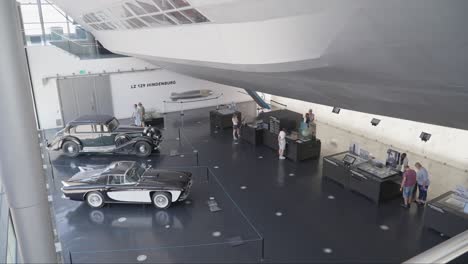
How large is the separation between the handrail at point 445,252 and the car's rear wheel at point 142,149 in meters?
12.1

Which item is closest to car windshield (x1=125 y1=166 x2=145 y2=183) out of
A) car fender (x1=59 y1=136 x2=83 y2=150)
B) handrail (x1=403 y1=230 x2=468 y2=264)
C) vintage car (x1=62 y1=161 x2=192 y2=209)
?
vintage car (x1=62 y1=161 x2=192 y2=209)

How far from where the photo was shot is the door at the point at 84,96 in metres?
18.0

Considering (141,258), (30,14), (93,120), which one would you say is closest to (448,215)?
(141,258)

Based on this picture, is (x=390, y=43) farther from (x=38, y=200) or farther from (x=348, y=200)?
(x=348, y=200)

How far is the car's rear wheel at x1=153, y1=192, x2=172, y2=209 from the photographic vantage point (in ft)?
30.6

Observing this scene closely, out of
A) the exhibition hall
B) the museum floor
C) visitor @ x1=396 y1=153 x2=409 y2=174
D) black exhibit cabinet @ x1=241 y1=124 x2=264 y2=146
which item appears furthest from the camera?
black exhibit cabinet @ x1=241 y1=124 x2=264 y2=146

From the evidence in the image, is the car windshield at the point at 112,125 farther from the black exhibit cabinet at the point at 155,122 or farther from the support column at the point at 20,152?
the support column at the point at 20,152

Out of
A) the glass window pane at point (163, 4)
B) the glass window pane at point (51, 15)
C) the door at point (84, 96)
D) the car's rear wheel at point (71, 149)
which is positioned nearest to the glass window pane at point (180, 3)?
the glass window pane at point (163, 4)

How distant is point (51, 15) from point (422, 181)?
19430mm

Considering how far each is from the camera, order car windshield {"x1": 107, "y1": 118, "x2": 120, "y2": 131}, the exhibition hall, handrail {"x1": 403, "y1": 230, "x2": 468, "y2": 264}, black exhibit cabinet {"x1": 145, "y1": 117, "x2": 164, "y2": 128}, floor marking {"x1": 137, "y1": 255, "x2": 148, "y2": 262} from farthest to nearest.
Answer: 1. black exhibit cabinet {"x1": 145, "y1": 117, "x2": 164, "y2": 128}
2. car windshield {"x1": 107, "y1": 118, "x2": 120, "y2": 131}
3. floor marking {"x1": 137, "y1": 255, "x2": 148, "y2": 262}
4. the exhibition hall
5. handrail {"x1": 403, "y1": 230, "x2": 468, "y2": 264}

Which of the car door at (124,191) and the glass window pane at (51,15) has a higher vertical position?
the glass window pane at (51,15)

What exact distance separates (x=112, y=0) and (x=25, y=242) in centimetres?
747

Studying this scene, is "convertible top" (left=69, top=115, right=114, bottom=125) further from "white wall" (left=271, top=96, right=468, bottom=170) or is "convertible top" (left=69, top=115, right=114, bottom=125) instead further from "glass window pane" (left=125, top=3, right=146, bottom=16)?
"white wall" (left=271, top=96, right=468, bottom=170)

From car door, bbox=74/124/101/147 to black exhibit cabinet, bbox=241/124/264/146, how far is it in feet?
20.2
